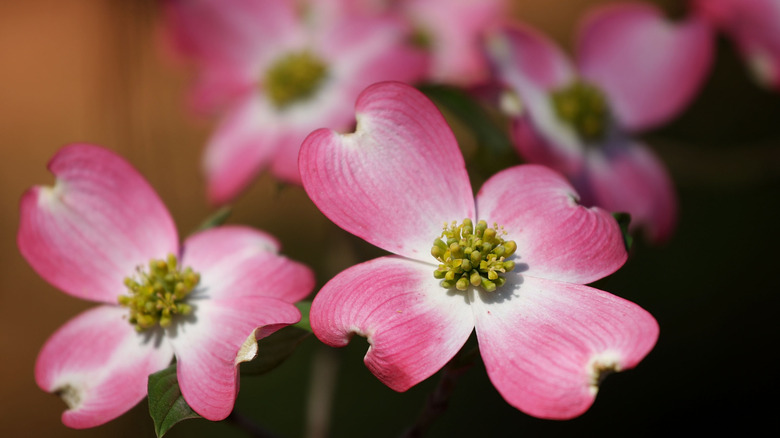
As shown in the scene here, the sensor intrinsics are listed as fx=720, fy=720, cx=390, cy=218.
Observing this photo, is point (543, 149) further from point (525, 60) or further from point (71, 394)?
point (71, 394)

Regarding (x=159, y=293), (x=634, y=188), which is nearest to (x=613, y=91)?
(x=634, y=188)

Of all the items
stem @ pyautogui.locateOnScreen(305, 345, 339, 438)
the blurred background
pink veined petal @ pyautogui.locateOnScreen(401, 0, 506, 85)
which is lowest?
the blurred background

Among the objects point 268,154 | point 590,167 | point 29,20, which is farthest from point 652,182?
point 29,20

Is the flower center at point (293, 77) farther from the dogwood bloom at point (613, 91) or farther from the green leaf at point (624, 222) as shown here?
the green leaf at point (624, 222)

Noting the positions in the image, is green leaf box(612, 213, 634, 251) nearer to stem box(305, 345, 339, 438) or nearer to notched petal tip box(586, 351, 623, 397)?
notched petal tip box(586, 351, 623, 397)

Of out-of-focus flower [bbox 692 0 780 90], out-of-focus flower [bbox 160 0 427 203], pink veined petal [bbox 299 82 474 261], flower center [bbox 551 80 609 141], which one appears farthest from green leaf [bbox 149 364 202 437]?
out-of-focus flower [bbox 692 0 780 90]

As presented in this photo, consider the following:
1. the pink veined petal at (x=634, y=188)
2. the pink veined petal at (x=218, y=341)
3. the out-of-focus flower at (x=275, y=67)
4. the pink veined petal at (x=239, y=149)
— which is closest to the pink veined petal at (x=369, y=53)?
the out-of-focus flower at (x=275, y=67)
